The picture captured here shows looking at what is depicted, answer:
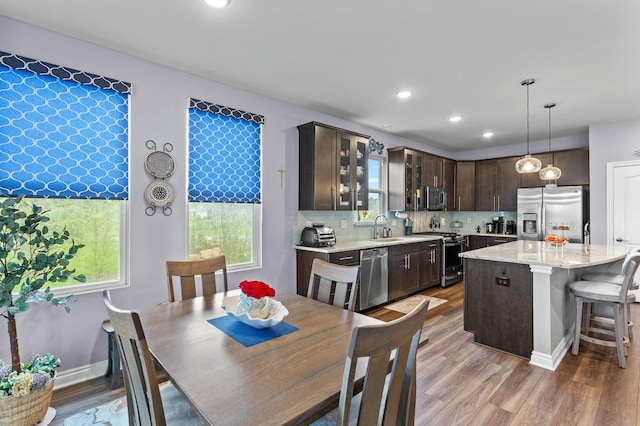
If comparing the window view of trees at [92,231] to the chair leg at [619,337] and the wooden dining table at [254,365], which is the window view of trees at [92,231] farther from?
the chair leg at [619,337]

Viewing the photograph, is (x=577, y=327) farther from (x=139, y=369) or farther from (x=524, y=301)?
(x=139, y=369)

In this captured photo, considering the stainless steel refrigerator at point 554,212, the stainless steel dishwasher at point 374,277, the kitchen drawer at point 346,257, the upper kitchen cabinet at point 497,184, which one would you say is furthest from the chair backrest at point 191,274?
the upper kitchen cabinet at point 497,184

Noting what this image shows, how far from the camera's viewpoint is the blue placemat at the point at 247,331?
148 cm

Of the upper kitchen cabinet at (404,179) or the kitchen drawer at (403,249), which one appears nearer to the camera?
the kitchen drawer at (403,249)

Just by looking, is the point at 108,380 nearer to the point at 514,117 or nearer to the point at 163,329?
the point at 163,329

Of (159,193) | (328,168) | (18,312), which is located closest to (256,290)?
(18,312)

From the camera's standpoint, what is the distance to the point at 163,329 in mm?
1600

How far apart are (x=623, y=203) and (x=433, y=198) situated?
8.87 ft

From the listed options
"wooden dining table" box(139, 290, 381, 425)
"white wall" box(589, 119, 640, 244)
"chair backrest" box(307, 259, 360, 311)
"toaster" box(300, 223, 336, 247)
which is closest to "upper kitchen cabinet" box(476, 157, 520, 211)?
"white wall" box(589, 119, 640, 244)

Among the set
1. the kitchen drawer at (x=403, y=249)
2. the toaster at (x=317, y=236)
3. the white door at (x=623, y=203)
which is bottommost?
the kitchen drawer at (x=403, y=249)

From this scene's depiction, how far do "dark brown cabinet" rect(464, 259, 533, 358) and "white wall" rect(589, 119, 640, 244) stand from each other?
10.2 feet

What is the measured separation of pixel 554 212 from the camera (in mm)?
5359

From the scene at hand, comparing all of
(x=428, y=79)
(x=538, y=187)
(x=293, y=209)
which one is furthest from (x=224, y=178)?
(x=538, y=187)

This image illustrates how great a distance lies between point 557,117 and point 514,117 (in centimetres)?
60
